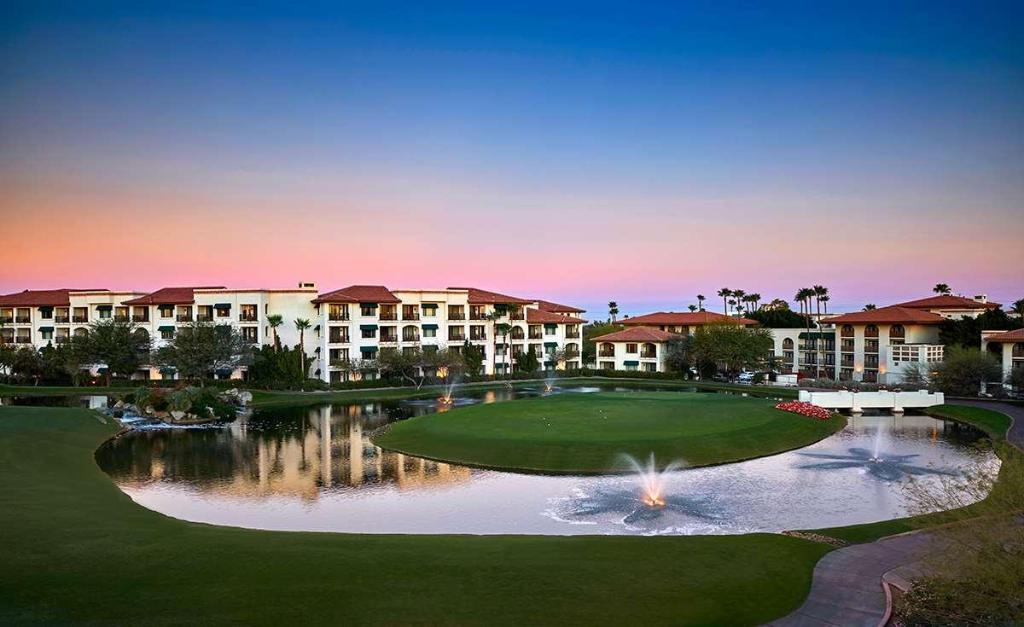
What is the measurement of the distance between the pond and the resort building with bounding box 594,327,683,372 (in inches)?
2002

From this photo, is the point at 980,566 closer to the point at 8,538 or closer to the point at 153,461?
the point at 8,538

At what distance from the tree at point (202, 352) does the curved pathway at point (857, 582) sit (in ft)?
235

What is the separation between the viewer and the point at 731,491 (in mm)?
32625

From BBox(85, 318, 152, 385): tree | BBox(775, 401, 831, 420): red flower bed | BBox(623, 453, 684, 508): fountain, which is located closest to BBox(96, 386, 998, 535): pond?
BBox(623, 453, 684, 508): fountain

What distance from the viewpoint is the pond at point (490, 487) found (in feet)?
91.7

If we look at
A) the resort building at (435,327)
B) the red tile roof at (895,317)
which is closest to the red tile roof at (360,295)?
the resort building at (435,327)

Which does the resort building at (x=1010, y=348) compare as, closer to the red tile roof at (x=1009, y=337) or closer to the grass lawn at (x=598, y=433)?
the red tile roof at (x=1009, y=337)

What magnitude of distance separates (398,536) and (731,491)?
53.6ft

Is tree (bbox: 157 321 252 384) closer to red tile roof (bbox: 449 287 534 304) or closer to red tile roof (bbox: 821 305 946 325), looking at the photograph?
red tile roof (bbox: 449 287 534 304)

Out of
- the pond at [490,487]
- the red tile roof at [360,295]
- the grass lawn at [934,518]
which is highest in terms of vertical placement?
the red tile roof at [360,295]

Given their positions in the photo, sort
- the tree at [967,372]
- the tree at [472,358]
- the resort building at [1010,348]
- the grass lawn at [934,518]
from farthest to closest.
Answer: the tree at [472,358]
the resort building at [1010,348]
the tree at [967,372]
the grass lawn at [934,518]

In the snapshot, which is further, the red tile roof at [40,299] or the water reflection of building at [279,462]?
the red tile roof at [40,299]

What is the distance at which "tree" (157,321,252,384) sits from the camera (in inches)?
3056

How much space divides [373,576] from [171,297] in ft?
281
